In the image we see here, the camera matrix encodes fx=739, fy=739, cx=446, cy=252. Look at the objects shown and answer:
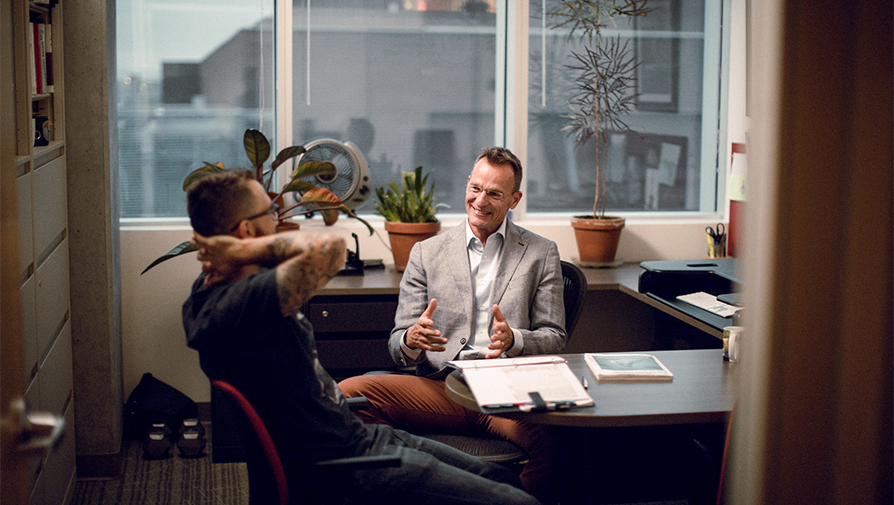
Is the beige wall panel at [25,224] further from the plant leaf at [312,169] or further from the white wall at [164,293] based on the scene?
the white wall at [164,293]

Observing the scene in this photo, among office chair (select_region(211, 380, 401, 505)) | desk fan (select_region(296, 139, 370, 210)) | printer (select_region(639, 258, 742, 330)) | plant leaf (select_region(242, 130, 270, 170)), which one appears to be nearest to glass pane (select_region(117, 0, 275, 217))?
desk fan (select_region(296, 139, 370, 210))

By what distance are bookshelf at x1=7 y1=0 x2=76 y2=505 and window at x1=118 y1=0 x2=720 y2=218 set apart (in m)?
0.82

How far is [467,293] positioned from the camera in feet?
7.99

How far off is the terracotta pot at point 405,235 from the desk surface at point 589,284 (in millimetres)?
84

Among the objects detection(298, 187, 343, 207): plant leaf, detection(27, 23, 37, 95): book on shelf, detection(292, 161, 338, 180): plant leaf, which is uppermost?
detection(27, 23, 37, 95): book on shelf

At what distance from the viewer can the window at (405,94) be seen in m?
3.58

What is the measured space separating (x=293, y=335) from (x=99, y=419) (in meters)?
1.92

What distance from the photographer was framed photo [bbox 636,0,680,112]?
3920mm

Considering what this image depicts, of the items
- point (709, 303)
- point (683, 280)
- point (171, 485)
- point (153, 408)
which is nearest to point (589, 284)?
point (683, 280)

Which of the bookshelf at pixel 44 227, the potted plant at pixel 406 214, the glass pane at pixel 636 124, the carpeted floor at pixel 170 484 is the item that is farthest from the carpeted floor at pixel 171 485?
the glass pane at pixel 636 124

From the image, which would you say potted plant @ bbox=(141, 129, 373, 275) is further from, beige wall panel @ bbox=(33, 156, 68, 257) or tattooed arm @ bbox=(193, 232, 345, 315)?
tattooed arm @ bbox=(193, 232, 345, 315)

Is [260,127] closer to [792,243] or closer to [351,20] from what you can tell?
[351,20]

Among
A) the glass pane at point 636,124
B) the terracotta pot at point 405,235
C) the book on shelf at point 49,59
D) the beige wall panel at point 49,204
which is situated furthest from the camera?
the glass pane at point 636,124

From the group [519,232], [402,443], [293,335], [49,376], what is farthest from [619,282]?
[49,376]
